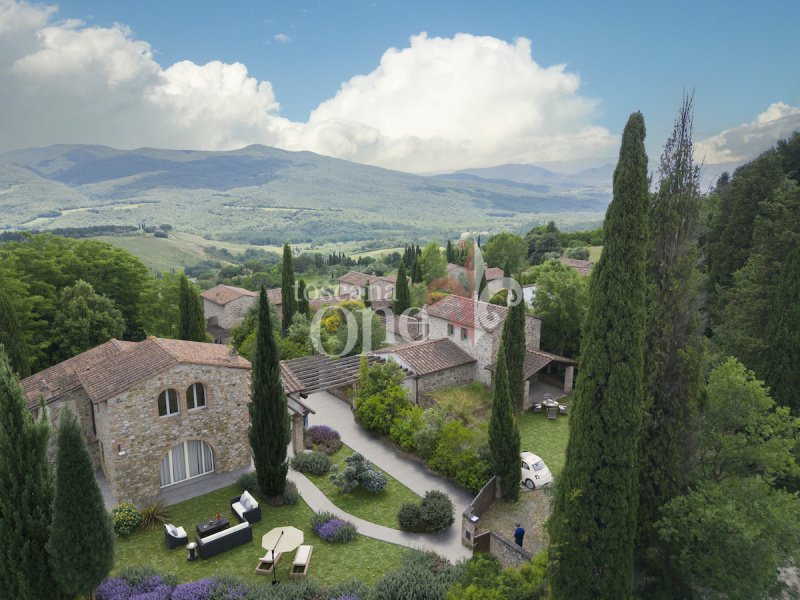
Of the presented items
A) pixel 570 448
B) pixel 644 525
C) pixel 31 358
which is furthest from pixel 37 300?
pixel 644 525

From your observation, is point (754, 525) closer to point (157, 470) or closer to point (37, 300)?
point (157, 470)

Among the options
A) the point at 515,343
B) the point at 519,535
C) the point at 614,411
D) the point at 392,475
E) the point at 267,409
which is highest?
the point at 614,411

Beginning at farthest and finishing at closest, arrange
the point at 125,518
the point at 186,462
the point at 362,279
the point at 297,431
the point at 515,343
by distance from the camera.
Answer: the point at 362,279 < the point at 515,343 < the point at 297,431 < the point at 186,462 < the point at 125,518

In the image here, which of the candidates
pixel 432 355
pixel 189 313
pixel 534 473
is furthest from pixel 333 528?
pixel 189 313

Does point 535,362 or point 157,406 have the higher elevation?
point 157,406

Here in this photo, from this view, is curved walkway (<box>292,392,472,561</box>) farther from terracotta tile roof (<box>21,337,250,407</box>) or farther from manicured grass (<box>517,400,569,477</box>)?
terracotta tile roof (<box>21,337,250,407</box>)

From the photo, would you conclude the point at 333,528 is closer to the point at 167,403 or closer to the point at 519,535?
the point at 519,535
